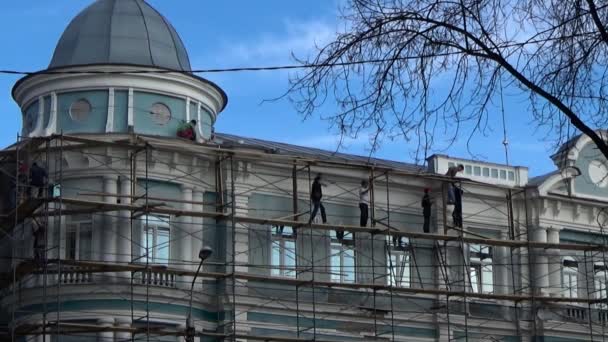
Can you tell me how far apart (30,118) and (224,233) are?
21.8ft

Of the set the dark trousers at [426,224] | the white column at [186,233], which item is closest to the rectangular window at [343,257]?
the dark trousers at [426,224]

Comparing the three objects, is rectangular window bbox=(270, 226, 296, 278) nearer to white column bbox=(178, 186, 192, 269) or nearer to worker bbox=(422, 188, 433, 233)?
white column bbox=(178, 186, 192, 269)

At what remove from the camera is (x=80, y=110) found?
41781 millimetres

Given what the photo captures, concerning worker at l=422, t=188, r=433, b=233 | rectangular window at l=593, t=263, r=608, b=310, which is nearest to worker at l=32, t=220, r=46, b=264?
worker at l=422, t=188, r=433, b=233

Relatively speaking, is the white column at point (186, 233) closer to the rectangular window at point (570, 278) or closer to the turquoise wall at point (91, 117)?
the turquoise wall at point (91, 117)

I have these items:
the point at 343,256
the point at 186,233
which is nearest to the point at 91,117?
the point at 186,233

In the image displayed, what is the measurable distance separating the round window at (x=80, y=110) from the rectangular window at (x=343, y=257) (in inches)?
304

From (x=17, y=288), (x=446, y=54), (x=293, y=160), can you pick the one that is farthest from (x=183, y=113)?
(x=446, y=54)

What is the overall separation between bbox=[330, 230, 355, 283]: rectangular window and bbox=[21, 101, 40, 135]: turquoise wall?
9.00 meters

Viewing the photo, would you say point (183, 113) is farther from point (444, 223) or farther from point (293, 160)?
point (444, 223)

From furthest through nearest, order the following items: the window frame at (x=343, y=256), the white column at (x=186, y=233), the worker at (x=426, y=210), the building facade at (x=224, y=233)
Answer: the worker at (x=426, y=210) → the window frame at (x=343, y=256) → the white column at (x=186, y=233) → the building facade at (x=224, y=233)

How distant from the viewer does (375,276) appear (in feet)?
142

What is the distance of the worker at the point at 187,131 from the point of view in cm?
4197

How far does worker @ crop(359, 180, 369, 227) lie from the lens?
4238 cm
